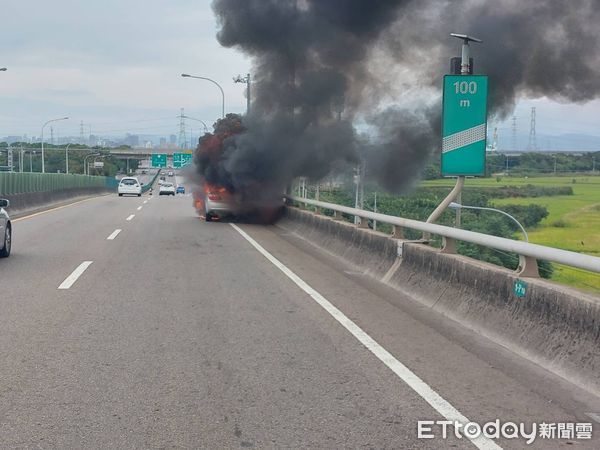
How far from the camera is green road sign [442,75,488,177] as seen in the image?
9.33 meters

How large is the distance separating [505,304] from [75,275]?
6.84m

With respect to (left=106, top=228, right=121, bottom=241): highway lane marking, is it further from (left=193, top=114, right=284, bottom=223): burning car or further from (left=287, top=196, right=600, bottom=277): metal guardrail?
(left=287, top=196, right=600, bottom=277): metal guardrail

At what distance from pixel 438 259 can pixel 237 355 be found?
137 inches

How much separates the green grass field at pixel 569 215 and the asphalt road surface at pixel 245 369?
8686 millimetres

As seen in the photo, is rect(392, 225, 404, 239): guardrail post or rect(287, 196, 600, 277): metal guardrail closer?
rect(287, 196, 600, 277): metal guardrail

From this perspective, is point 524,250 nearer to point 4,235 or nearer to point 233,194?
point 4,235

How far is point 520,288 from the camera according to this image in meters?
6.64

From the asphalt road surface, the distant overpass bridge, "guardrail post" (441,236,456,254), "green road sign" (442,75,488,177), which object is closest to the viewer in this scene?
the asphalt road surface

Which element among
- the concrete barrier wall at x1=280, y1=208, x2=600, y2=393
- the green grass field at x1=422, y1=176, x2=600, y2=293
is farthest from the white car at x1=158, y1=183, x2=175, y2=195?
the concrete barrier wall at x1=280, y1=208, x2=600, y2=393

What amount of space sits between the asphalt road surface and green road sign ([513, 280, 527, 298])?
55cm

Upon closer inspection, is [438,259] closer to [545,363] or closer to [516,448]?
[545,363]

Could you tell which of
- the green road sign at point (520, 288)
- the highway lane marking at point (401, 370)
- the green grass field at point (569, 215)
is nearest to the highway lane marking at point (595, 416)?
the highway lane marking at point (401, 370)

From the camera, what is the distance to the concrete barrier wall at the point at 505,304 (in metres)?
5.56

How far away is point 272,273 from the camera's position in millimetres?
11859
